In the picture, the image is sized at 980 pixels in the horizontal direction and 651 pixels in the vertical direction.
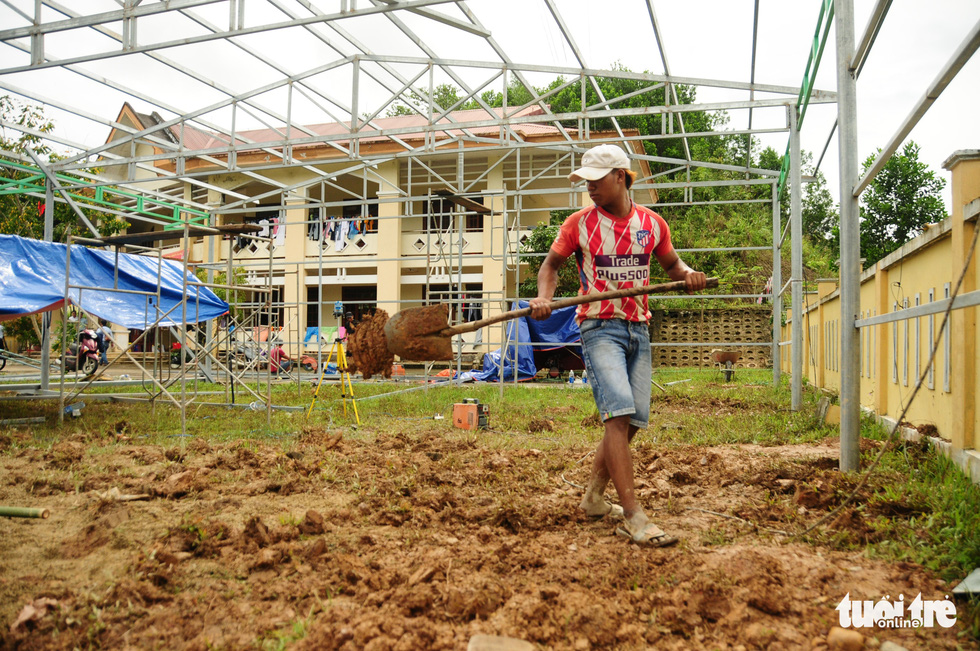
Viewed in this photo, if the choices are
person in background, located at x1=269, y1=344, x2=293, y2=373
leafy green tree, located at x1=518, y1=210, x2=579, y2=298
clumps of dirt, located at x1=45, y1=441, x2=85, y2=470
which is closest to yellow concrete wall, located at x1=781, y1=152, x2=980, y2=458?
clumps of dirt, located at x1=45, y1=441, x2=85, y2=470

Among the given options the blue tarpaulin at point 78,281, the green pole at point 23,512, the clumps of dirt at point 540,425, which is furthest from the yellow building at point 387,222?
the green pole at point 23,512

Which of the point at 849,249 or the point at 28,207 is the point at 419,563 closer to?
the point at 849,249

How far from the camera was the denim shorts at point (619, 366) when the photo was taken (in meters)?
3.08

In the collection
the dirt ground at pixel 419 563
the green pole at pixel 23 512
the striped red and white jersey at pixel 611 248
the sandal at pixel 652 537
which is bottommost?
the dirt ground at pixel 419 563

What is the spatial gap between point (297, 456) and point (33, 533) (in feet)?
6.22

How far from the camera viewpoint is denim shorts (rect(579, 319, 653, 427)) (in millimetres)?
3080

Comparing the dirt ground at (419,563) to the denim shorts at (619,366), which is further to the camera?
the denim shorts at (619,366)

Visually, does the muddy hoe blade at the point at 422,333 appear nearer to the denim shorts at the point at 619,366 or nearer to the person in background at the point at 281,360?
the denim shorts at the point at 619,366

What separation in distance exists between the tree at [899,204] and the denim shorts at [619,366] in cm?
2101

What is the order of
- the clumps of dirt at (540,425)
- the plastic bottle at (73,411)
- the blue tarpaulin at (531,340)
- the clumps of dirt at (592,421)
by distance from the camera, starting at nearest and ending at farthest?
1. the clumps of dirt at (540,425)
2. the clumps of dirt at (592,421)
3. the plastic bottle at (73,411)
4. the blue tarpaulin at (531,340)

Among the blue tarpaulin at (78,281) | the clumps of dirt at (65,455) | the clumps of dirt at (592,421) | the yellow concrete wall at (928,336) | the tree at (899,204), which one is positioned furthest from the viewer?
the tree at (899,204)

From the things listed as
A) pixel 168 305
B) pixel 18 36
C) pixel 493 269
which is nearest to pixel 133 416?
pixel 168 305

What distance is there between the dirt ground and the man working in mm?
449

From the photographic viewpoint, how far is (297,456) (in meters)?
4.86
